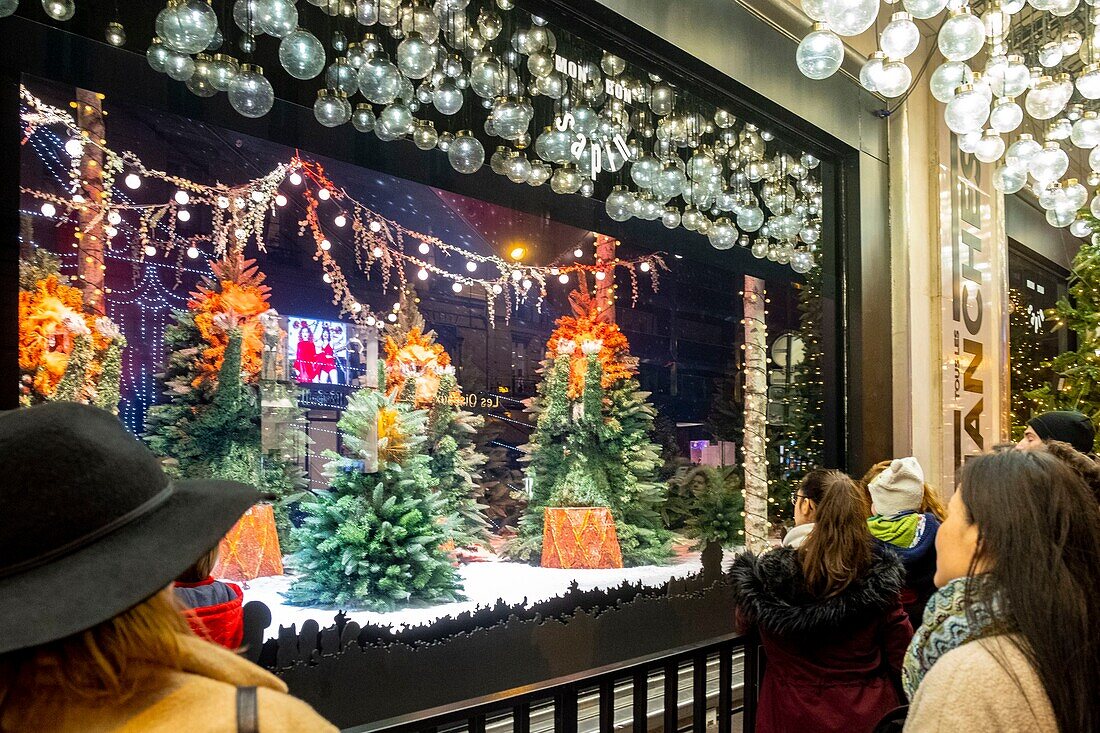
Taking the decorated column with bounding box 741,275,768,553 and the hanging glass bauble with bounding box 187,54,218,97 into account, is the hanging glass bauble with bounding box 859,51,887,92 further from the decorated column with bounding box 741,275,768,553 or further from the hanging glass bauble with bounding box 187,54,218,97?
the decorated column with bounding box 741,275,768,553

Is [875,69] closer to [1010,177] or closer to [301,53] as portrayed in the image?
[1010,177]

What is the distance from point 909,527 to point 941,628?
1697 millimetres

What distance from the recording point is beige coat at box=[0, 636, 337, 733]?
728 millimetres

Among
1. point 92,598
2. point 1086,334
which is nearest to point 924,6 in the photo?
point 92,598

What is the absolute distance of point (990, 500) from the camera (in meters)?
1.25

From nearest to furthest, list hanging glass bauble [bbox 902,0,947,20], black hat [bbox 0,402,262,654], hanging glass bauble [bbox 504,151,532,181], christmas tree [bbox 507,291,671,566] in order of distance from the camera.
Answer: black hat [bbox 0,402,262,654] < hanging glass bauble [bbox 902,0,947,20] < hanging glass bauble [bbox 504,151,532,181] < christmas tree [bbox 507,291,671,566]

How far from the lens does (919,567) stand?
296 cm

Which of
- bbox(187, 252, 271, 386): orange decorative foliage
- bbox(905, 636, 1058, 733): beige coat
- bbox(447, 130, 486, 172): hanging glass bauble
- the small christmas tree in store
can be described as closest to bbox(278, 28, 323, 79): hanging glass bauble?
bbox(447, 130, 486, 172): hanging glass bauble

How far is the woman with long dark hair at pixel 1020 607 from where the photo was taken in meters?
1.05

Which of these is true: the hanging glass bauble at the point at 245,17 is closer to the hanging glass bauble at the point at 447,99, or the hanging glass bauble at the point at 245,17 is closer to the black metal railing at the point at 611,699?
the hanging glass bauble at the point at 447,99

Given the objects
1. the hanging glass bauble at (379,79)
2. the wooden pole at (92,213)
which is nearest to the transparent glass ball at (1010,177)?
the hanging glass bauble at (379,79)

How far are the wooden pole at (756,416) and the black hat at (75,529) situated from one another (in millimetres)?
5801

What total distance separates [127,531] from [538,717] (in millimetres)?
3956

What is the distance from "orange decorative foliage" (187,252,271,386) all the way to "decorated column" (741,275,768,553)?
3.77m
